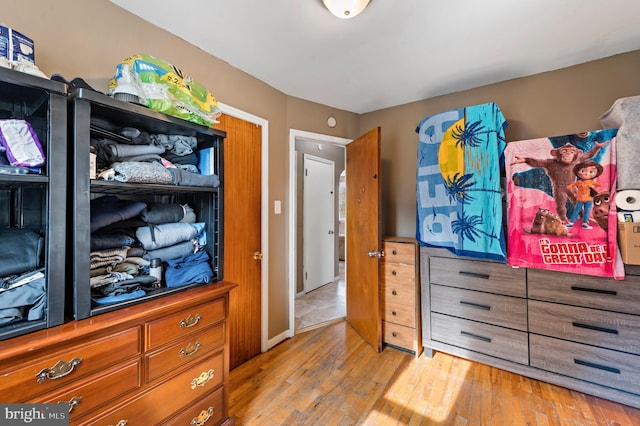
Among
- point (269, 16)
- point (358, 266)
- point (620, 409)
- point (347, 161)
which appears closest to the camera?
point (269, 16)

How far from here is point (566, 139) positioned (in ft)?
5.93

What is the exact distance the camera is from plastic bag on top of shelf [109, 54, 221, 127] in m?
1.16

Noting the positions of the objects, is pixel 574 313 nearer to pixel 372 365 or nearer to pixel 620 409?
pixel 620 409

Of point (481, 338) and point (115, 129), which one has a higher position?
point (115, 129)

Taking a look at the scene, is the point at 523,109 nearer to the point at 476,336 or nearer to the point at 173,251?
the point at 476,336

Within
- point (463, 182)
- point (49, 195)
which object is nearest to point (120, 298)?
point (49, 195)

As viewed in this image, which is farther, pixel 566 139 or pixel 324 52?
pixel 324 52

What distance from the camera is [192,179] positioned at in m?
1.34

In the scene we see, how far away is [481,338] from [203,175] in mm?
2389

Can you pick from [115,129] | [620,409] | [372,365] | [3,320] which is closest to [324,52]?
[115,129]

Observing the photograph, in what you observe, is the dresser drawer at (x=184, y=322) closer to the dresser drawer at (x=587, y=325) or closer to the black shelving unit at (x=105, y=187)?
the black shelving unit at (x=105, y=187)

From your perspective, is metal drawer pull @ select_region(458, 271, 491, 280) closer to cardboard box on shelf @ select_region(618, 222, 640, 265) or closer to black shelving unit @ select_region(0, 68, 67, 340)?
cardboard box on shelf @ select_region(618, 222, 640, 265)

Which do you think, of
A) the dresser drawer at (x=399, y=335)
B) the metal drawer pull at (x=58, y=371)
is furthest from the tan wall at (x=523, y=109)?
the metal drawer pull at (x=58, y=371)

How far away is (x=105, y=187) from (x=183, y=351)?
815 millimetres
